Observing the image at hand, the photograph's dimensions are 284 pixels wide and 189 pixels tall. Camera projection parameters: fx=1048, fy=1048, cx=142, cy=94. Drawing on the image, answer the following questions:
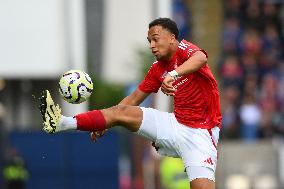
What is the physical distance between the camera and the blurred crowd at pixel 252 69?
22.2 metres

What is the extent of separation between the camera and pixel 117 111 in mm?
10898

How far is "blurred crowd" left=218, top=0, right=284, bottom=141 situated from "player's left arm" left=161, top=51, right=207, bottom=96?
1115 cm

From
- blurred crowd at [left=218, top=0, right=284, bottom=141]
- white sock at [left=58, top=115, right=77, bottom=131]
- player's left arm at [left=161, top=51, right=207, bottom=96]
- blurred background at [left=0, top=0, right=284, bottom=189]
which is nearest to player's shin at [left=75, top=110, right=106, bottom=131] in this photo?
white sock at [left=58, top=115, right=77, bottom=131]

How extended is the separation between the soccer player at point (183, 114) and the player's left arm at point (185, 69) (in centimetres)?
2

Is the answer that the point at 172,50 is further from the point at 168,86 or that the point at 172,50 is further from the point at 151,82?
the point at 168,86

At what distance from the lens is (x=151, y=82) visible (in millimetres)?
11758

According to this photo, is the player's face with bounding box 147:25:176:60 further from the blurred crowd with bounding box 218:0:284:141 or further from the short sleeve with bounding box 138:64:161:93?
the blurred crowd with bounding box 218:0:284:141

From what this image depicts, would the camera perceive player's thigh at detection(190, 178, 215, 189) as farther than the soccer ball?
Yes

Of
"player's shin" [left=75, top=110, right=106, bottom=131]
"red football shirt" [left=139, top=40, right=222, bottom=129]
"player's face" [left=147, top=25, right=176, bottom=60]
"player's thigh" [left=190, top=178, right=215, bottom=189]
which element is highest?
"player's face" [left=147, top=25, right=176, bottom=60]

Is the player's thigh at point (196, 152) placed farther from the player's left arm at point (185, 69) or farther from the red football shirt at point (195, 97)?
the player's left arm at point (185, 69)

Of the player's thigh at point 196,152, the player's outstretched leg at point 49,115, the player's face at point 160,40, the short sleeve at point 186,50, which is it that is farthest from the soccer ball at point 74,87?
the player's thigh at point 196,152

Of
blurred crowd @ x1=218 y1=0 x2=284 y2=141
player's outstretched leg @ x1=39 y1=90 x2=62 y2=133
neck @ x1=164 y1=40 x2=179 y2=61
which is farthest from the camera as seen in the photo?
blurred crowd @ x1=218 y1=0 x2=284 y2=141

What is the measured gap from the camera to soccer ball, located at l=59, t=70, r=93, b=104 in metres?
11.0

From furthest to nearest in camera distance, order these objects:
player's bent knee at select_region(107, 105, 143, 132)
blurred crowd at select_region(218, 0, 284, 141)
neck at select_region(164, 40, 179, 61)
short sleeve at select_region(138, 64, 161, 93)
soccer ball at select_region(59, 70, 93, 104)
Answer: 1. blurred crowd at select_region(218, 0, 284, 141)
2. short sleeve at select_region(138, 64, 161, 93)
3. neck at select_region(164, 40, 179, 61)
4. soccer ball at select_region(59, 70, 93, 104)
5. player's bent knee at select_region(107, 105, 143, 132)
